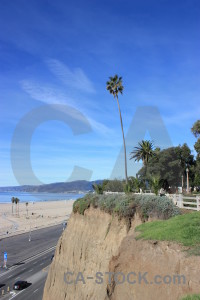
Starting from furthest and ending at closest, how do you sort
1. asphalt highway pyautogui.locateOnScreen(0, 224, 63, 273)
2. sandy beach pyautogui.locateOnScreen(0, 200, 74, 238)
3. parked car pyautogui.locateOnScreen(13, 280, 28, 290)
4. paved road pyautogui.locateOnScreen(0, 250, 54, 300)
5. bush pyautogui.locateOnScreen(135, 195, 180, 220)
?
sandy beach pyautogui.locateOnScreen(0, 200, 74, 238) < asphalt highway pyautogui.locateOnScreen(0, 224, 63, 273) < parked car pyautogui.locateOnScreen(13, 280, 28, 290) < paved road pyautogui.locateOnScreen(0, 250, 54, 300) < bush pyautogui.locateOnScreen(135, 195, 180, 220)

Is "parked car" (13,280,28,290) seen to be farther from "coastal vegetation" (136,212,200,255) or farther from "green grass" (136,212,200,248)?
"green grass" (136,212,200,248)

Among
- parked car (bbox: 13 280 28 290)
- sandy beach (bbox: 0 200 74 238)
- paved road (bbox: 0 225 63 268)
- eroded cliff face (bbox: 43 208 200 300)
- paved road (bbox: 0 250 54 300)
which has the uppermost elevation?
eroded cliff face (bbox: 43 208 200 300)

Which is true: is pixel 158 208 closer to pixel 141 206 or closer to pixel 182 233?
pixel 141 206

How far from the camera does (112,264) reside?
36.7 ft

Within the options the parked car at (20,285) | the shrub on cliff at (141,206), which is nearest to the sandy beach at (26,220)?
the parked car at (20,285)

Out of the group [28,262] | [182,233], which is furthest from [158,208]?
[28,262]

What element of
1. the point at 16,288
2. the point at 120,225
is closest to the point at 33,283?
the point at 16,288

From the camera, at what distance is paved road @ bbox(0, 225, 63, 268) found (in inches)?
1834

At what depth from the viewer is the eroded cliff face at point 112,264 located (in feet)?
28.8

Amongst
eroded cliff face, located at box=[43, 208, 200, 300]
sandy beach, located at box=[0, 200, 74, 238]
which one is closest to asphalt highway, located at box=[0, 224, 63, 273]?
sandy beach, located at box=[0, 200, 74, 238]

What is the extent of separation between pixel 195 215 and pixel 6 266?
36477 millimetres

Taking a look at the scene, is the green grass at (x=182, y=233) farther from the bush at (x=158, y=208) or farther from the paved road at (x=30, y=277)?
the paved road at (x=30, y=277)

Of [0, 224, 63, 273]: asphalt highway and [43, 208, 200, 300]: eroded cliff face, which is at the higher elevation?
[43, 208, 200, 300]: eroded cliff face

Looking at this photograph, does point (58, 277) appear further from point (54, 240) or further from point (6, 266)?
point (54, 240)
